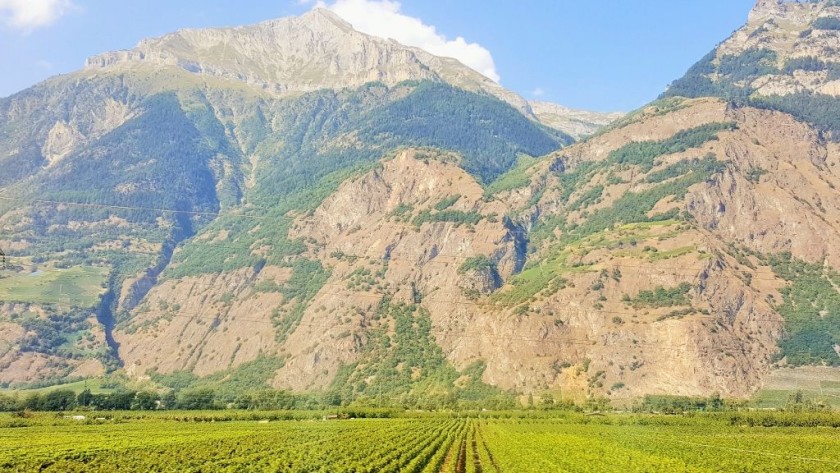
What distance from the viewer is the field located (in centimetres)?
6750

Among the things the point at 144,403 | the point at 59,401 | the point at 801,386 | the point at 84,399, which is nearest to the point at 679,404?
the point at 801,386

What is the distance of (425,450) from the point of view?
3334 inches

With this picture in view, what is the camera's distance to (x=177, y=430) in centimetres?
11875

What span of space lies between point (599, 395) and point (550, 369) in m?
17.1

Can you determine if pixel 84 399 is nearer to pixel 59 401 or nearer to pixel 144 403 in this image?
pixel 59 401

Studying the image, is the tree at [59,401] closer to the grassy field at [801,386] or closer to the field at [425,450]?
the field at [425,450]

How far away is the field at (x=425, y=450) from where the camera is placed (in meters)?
67.5

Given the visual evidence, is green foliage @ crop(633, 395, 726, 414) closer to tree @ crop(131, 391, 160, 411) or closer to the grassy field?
the grassy field

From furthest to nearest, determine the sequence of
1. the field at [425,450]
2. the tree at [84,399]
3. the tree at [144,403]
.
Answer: the tree at [144,403]
the tree at [84,399]
the field at [425,450]

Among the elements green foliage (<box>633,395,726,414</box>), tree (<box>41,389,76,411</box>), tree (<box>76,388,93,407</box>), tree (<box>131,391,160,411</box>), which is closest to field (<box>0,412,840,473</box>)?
green foliage (<box>633,395,726,414</box>)

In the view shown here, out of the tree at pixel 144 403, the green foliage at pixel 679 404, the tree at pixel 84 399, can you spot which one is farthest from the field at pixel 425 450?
the tree at pixel 144 403

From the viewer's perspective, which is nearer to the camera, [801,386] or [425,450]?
[425,450]

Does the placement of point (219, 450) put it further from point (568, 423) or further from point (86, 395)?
point (86, 395)

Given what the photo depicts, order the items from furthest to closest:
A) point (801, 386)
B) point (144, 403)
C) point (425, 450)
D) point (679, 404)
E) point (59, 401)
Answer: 1. point (144, 403)
2. point (801, 386)
3. point (59, 401)
4. point (679, 404)
5. point (425, 450)
